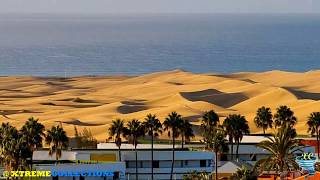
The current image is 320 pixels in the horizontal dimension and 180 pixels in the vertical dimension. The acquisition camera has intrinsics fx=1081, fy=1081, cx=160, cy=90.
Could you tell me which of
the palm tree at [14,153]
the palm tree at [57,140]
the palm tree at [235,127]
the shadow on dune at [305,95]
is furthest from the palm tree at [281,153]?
the shadow on dune at [305,95]

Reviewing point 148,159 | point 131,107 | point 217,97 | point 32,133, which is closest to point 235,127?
point 148,159

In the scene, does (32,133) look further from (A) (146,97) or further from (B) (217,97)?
(A) (146,97)

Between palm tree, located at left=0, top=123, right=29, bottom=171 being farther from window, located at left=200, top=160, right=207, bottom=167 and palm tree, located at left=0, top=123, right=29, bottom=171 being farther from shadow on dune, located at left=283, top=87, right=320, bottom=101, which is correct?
shadow on dune, located at left=283, top=87, right=320, bottom=101

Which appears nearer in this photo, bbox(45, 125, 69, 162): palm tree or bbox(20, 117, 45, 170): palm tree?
bbox(20, 117, 45, 170): palm tree

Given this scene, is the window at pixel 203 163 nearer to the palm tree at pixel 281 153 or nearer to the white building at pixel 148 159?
the white building at pixel 148 159

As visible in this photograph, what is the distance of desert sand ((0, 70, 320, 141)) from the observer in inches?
4555

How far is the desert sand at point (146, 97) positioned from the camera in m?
116

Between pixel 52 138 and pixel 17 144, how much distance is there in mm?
7824

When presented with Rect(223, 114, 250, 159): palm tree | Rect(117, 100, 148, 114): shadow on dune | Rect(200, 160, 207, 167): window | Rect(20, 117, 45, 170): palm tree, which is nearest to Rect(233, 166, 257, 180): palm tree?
Rect(20, 117, 45, 170): palm tree

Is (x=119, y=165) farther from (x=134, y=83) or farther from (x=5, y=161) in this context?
(x=134, y=83)

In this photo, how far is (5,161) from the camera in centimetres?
5859

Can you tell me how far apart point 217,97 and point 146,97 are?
1480 cm

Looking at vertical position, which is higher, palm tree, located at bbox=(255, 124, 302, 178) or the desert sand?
the desert sand

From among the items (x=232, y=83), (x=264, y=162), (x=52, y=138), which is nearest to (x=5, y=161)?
(x=52, y=138)
